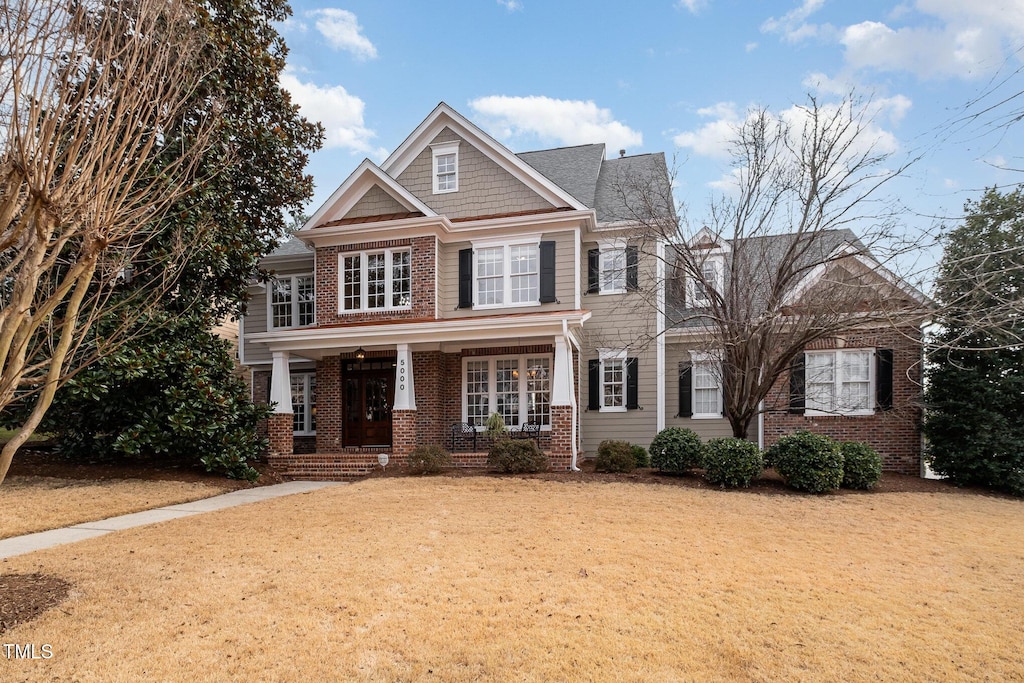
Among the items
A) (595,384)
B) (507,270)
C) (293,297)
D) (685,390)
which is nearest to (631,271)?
(595,384)

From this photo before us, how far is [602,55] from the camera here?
1320 centimetres

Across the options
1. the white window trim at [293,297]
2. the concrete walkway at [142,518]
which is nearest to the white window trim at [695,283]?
the concrete walkway at [142,518]

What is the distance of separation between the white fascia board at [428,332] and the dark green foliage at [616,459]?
271 cm

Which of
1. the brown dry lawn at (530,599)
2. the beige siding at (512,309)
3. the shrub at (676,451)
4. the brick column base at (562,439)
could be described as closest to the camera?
the brown dry lawn at (530,599)

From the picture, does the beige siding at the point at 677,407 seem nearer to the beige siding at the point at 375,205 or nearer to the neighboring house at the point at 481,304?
the neighboring house at the point at 481,304

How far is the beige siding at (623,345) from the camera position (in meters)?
14.8

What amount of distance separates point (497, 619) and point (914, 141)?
448cm

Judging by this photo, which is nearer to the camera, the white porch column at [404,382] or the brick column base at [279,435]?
the white porch column at [404,382]

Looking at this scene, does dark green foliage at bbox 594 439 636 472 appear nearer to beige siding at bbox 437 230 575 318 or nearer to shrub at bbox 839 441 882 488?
beige siding at bbox 437 230 575 318

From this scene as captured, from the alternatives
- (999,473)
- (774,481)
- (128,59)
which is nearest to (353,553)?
(128,59)

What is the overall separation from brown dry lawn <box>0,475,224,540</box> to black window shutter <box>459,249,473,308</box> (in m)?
6.76

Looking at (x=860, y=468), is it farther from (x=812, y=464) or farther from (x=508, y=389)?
(x=508, y=389)

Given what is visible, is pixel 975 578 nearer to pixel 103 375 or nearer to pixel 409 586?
pixel 409 586

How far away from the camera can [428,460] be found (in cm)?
1198
